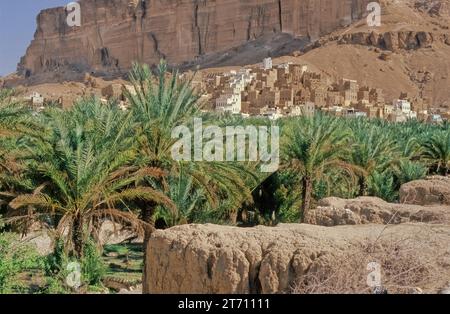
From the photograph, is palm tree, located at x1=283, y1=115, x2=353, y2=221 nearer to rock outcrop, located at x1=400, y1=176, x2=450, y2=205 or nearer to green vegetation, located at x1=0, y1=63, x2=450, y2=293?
green vegetation, located at x1=0, y1=63, x2=450, y2=293

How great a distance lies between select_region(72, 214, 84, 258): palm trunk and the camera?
8.54 metres

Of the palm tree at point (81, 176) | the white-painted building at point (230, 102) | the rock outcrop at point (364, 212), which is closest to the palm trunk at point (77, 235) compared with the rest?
the palm tree at point (81, 176)

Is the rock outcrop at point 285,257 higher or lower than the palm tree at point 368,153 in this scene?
lower

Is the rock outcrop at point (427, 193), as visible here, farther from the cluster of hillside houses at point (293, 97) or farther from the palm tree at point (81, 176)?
the cluster of hillside houses at point (293, 97)

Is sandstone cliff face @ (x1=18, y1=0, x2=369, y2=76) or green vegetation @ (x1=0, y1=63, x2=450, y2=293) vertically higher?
sandstone cliff face @ (x1=18, y1=0, x2=369, y2=76)

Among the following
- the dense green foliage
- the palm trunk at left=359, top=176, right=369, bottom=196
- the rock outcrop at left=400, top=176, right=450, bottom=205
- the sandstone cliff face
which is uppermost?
the sandstone cliff face

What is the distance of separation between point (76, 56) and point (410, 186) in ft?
427

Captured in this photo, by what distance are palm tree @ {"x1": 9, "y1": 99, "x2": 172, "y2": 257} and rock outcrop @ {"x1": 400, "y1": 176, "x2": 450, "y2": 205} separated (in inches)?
201

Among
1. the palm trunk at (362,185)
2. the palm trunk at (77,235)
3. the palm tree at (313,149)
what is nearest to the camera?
the palm trunk at (77,235)

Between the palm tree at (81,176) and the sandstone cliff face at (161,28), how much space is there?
96.3 m

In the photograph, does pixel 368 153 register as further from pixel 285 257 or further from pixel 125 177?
pixel 285 257

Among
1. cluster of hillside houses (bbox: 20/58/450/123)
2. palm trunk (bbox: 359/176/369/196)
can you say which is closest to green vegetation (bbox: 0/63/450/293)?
palm trunk (bbox: 359/176/369/196)

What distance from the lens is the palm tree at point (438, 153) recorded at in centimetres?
1942

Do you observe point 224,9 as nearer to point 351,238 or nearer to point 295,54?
point 295,54
